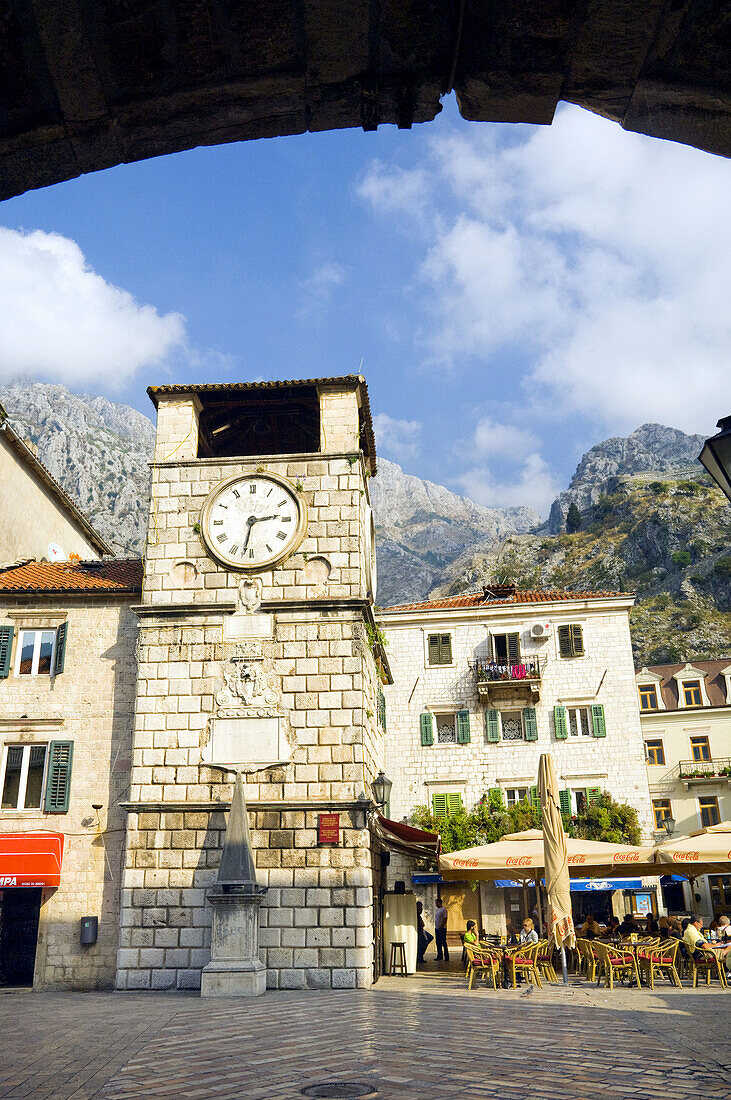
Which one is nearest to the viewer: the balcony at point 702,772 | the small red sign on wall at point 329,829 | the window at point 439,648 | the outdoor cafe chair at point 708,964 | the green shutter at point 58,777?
the outdoor cafe chair at point 708,964

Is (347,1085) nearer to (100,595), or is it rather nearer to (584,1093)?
(584,1093)

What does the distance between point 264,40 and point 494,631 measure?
32.6m

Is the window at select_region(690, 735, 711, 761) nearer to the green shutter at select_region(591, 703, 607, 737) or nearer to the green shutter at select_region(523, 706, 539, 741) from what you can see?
the green shutter at select_region(591, 703, 607, 737)

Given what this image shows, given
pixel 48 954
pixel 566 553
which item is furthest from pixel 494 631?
pixel 566 553

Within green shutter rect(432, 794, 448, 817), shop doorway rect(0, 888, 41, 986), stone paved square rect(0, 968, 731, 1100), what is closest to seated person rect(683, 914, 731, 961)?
stone paved square rect(0, 968, 731, 1100)

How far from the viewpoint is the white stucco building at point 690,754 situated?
132ft

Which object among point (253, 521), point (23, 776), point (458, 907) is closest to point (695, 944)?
point (253, 521)

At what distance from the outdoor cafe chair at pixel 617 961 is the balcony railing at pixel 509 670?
55.8ft

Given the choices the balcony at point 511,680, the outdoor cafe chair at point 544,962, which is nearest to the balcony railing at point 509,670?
the balcony at point 511,680

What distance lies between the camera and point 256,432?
83.5 feet

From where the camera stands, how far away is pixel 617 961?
16078mm

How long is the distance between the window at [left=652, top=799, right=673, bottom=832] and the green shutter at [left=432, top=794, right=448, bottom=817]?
45.5 ft

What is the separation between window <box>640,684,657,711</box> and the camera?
44.4 m

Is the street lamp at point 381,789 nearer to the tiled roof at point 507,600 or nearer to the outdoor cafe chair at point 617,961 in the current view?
the outdoor cafe chair at point 617,961
